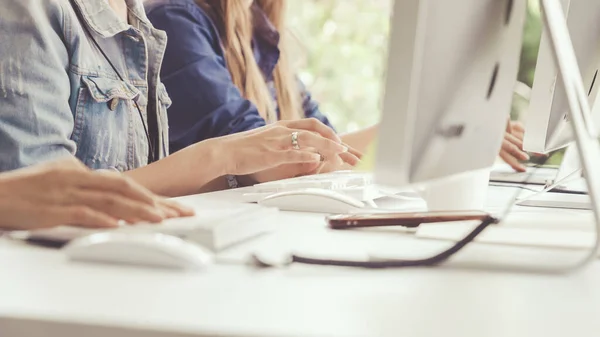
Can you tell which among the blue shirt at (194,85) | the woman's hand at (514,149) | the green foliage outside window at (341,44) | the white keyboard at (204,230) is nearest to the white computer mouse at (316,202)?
the white keyboard at (204,230)

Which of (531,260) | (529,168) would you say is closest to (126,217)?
(531,260)

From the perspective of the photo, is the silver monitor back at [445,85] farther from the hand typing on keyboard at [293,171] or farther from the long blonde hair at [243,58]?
the long blonde hair at [243,58]

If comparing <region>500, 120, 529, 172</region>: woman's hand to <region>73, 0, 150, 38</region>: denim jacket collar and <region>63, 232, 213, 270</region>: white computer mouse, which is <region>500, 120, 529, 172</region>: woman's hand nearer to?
<region>73, 0, 150, 38</region>: denim jacket collar

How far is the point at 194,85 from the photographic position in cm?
165

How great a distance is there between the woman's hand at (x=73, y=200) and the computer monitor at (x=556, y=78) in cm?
39

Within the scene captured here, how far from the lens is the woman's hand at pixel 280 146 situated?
1.06m

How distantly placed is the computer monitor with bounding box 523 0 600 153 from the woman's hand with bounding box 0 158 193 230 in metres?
0.39

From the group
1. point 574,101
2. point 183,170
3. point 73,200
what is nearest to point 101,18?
point 183,170

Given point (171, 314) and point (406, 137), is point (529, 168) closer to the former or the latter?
point (406, 137)

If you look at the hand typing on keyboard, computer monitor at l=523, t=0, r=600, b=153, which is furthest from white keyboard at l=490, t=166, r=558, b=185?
computer monitor at l=523, t=0, r=600, b=153

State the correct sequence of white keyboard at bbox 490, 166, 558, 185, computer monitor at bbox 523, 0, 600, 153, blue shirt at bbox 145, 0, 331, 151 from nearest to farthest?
computer monitor at bbox 523, 0, 600, 153, white keyboard at bbox 490, 166, 558, 185, blue shirt at bbox 145, 0, 331, 151

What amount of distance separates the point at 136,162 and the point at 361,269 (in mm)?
893

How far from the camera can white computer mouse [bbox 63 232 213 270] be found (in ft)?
1.58

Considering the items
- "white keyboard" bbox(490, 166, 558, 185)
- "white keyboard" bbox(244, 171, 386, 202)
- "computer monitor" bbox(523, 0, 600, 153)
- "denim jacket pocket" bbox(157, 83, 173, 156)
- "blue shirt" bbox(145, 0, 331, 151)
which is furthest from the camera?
"blue shirt" bbox(145, 0, 331, 151)
